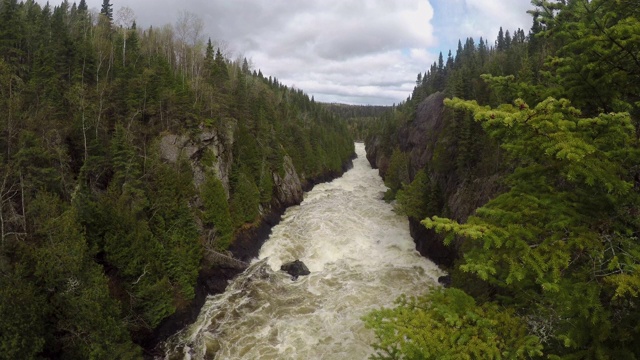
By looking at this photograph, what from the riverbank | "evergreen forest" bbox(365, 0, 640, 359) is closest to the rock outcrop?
the riverbank

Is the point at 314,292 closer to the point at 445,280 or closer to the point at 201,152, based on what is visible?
the point at 445,280

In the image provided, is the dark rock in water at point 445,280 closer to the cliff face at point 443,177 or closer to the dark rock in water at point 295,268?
the cliff face at point 443,177

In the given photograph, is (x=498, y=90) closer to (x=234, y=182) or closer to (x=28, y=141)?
(x=28, y=141)

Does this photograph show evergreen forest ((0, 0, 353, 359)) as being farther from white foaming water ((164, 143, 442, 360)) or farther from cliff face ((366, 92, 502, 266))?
cliff face ((366, 92, 502, 266))

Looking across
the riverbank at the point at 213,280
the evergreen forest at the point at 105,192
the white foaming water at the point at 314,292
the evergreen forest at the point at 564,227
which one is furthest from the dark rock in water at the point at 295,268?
the evergreen forest at the point at 564,227

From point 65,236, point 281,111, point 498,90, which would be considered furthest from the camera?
point 281,111

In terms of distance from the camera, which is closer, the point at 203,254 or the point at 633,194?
the point at 633,194

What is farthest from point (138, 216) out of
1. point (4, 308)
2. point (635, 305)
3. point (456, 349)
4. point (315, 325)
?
point (635, 305)
